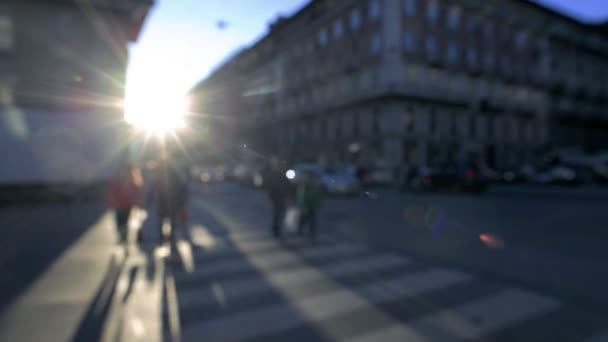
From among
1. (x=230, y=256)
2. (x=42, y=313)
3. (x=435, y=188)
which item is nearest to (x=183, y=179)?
(x=230, y=256)

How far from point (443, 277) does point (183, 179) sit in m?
4.61

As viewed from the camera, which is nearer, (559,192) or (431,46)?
(559,192)

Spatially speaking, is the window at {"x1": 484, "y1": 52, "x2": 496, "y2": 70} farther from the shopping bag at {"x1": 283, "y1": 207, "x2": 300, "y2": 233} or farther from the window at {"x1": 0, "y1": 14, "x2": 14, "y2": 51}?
the window at {"x1": 0, "y1": 14, "x2": 14, "y2": 51}

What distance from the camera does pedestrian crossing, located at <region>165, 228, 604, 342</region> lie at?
3535mm

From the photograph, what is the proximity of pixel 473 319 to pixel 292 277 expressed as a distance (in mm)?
2402

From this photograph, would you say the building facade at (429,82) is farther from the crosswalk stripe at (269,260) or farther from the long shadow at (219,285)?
the long shadow at (219,285)

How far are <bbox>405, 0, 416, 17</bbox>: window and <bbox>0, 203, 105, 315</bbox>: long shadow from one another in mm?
27708

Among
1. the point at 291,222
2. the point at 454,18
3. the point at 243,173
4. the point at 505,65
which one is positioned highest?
the point at 454,18

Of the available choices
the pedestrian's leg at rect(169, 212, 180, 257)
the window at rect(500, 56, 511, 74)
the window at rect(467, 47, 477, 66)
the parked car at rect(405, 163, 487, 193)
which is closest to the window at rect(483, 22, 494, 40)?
the window at rect(467, 47, 477, 66)

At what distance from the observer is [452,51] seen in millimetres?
33938

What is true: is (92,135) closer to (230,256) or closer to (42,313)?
(230,256)

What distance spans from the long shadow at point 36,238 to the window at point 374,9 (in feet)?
87.3

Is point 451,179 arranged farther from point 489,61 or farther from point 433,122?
point 489,61

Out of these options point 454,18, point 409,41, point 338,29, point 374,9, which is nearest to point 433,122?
point 409,41
